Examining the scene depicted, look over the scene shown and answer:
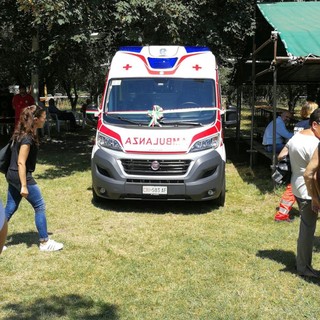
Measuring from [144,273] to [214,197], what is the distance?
2457 millimetres

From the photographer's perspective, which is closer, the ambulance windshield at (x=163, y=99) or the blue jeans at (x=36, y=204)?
the blue jeans at (x=36, y=204)

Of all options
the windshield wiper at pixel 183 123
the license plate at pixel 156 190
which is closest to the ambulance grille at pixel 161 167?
the license plate at pixel 156 190

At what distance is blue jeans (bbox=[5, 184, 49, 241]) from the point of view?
17.0 ft

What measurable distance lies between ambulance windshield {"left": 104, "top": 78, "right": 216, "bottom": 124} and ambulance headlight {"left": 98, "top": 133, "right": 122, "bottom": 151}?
0.34 m

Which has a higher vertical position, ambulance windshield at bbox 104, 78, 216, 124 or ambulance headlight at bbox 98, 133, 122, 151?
ambulance windshield at bbox 104, 78, 216, 124

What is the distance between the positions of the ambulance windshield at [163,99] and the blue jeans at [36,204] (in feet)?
7.40

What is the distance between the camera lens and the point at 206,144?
22.3ft

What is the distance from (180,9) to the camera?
996 centimetres

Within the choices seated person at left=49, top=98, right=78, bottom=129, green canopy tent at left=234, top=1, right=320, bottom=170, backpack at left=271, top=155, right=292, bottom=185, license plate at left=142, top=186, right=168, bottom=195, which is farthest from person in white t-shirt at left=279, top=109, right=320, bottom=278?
seated person at left=49, top=98, right=78, bottom=129

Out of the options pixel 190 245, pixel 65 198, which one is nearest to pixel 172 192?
pixel 190 245

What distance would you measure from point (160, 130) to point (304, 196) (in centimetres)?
282

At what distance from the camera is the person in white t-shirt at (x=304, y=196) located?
4438mm

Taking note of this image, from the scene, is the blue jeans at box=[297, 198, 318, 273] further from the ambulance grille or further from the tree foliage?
the tree foliage

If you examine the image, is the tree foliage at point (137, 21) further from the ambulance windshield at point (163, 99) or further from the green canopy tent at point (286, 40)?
the ambulance windshield at point (163, 99)
